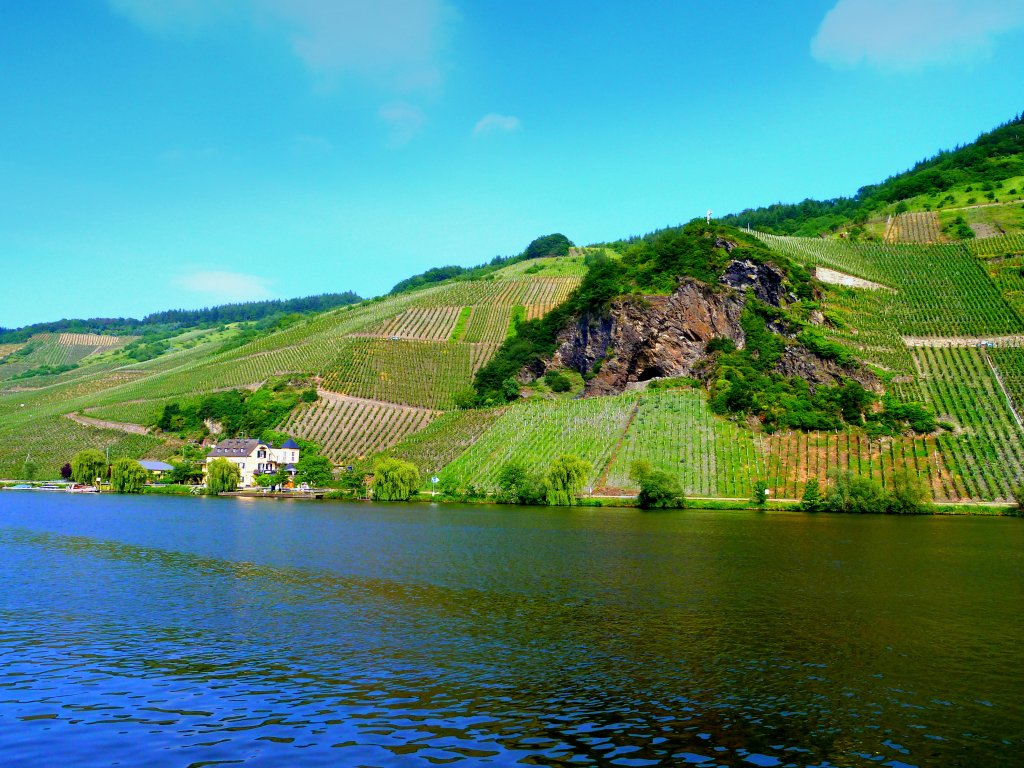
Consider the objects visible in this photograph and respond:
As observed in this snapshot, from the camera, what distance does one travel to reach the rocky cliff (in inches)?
5089

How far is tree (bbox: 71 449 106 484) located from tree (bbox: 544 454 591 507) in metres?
75.1

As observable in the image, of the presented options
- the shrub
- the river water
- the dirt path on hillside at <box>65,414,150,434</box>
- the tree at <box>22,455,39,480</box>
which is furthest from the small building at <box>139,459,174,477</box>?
the river water

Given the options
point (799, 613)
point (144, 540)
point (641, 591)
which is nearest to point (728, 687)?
point (799, 613)

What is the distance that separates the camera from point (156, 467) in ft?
417

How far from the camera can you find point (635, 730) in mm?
17203

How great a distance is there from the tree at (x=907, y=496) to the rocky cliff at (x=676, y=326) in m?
42.4

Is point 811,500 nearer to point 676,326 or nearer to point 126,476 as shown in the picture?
point 676,326

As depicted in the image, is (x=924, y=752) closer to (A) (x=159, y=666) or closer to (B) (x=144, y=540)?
(A) (x=159, y=666)

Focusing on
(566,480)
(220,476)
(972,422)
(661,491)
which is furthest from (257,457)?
(972,422)

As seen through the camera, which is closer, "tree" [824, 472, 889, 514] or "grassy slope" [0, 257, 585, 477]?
"tree" [824, 472, 889, 514]

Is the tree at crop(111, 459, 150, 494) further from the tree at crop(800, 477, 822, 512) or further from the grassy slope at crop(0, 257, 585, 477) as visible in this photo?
the tree at crop(800, 477, 822, 512)

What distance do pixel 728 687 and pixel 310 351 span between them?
153053mm

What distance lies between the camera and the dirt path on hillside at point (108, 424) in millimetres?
143337

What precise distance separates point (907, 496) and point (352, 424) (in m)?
84.9
